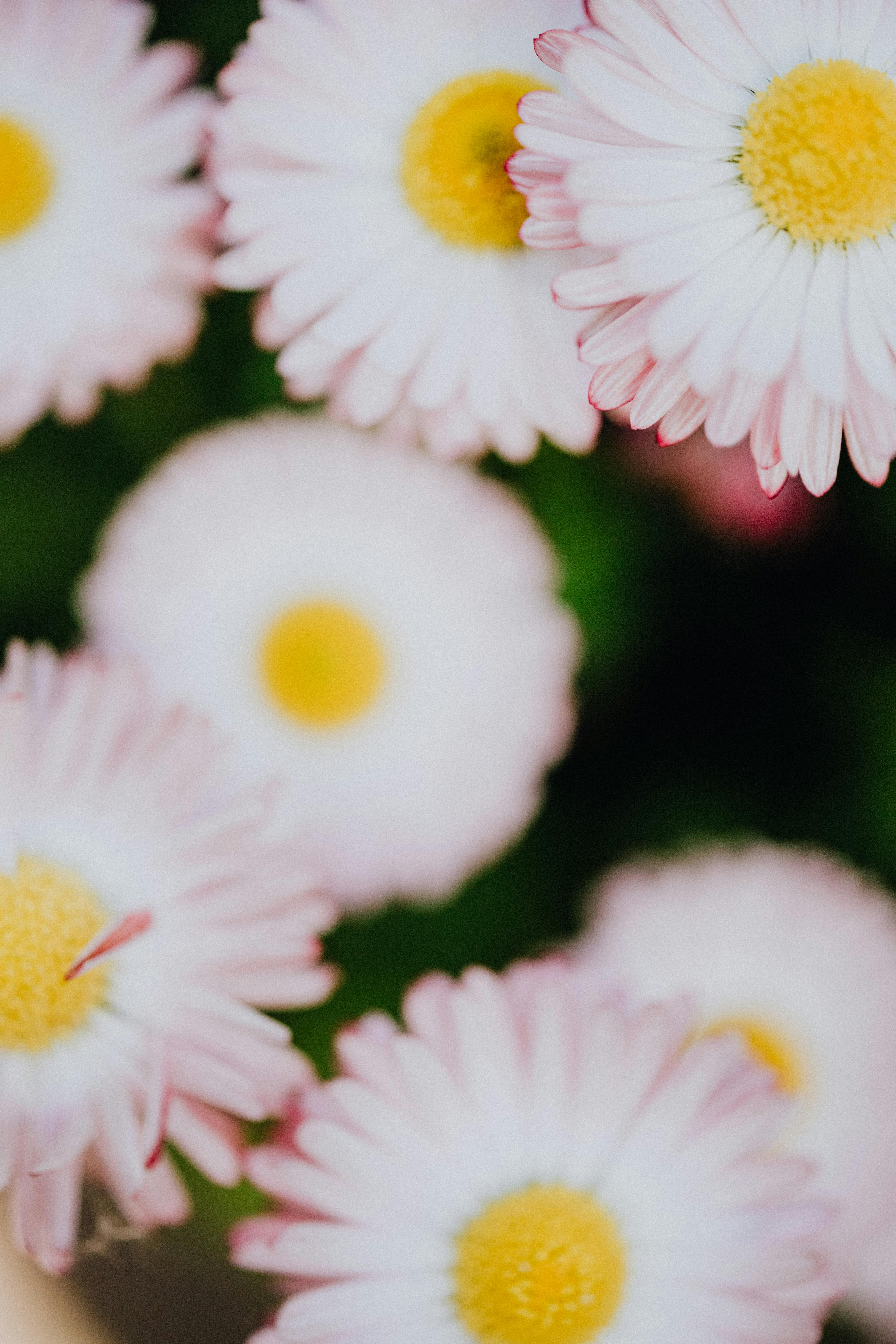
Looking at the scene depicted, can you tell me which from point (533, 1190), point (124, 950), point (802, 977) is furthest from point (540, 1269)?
point (802, 977)

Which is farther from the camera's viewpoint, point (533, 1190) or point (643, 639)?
point (643, 639)

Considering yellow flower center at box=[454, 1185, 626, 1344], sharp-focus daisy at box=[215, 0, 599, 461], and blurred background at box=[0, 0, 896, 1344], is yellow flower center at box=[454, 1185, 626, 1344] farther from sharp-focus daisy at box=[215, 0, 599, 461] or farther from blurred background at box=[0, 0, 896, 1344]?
sharp-focus daisy at box=[215, 0, 599, 461]

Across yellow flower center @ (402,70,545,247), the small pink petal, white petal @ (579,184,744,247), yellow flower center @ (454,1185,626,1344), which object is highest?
yellow flower center @ (402,70,545,247)

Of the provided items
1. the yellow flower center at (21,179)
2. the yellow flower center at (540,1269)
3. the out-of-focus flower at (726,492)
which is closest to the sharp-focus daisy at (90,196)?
the yellow flower center at (21,179)

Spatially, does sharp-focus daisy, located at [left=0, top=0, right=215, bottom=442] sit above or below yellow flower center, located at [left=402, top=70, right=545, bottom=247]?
above

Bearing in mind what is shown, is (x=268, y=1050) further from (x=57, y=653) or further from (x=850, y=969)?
(x=850, y=969)

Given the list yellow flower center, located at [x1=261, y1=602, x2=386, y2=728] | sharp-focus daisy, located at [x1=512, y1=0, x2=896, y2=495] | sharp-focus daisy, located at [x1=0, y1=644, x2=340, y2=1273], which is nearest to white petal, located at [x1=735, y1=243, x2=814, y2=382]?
sharp-focus daisy, located at [x1=512, y1=0, x2=896, y2=495]

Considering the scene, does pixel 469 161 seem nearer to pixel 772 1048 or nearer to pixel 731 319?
pixel 731 319

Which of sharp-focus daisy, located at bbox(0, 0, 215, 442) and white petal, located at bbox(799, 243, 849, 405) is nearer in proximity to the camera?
white petal, located at bbox(799, 243, 849, 405)
